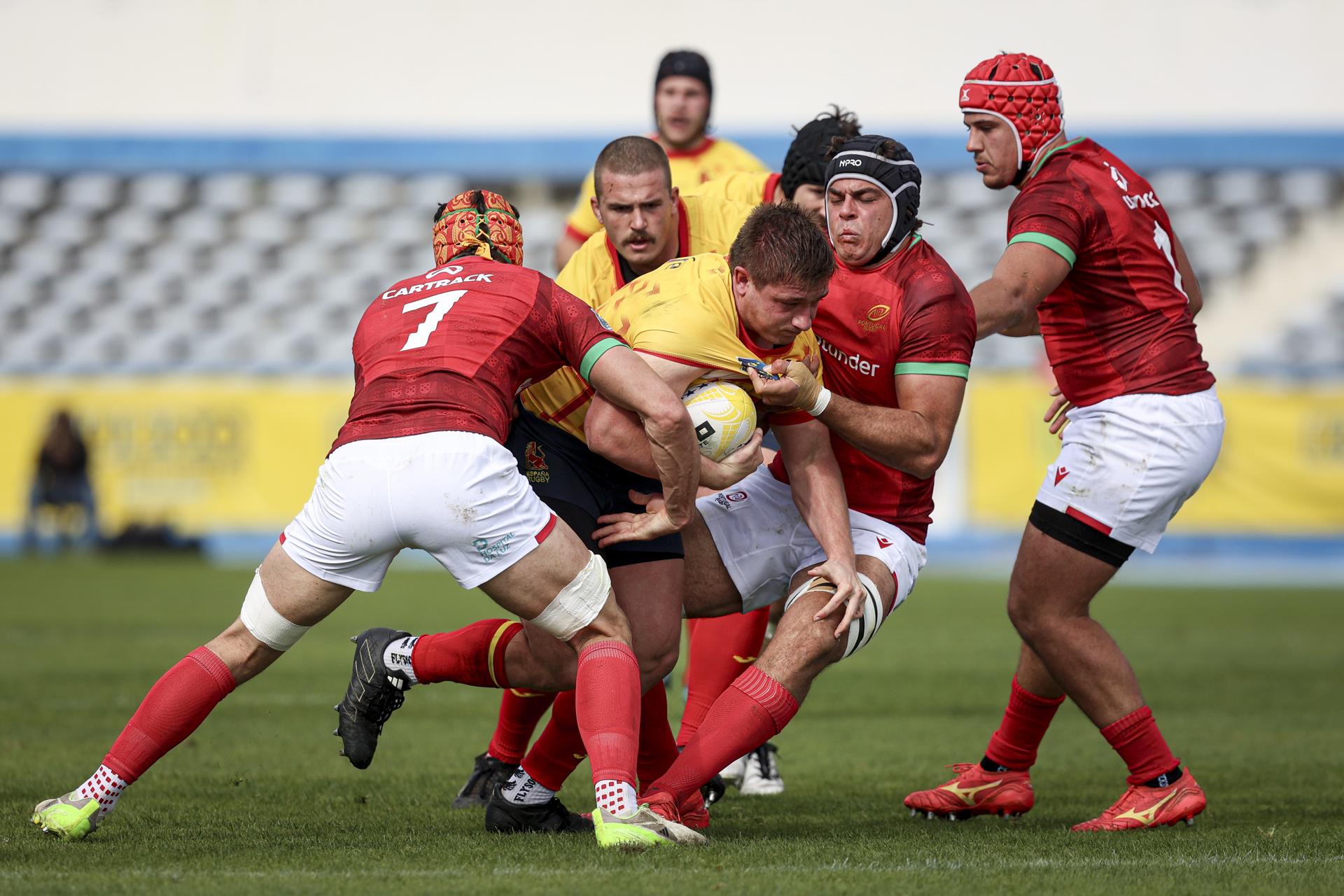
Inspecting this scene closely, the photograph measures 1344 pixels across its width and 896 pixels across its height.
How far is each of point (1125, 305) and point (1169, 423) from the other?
1.38 feet

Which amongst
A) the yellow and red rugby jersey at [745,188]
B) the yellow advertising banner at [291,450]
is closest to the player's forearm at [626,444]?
the yellow and red rugby jersey at [745,188]

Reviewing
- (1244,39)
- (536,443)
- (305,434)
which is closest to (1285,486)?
(1244,39)

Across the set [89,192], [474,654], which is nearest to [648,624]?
[474,654]

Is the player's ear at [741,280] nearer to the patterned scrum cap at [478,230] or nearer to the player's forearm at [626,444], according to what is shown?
the player's forearm at [626,444]

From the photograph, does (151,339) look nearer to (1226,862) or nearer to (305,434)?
(305,434)

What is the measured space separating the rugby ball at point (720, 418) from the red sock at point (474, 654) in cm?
83

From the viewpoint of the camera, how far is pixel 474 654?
4848 mm

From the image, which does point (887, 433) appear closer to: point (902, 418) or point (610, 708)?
point (902, 418)

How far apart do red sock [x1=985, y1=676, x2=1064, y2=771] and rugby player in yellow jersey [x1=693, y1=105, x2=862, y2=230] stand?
1.89 metres

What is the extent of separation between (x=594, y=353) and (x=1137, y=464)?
193 centimetres

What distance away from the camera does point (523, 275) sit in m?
4.54

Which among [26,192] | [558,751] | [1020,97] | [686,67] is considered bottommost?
[558,751]

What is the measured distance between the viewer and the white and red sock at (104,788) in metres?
4.38

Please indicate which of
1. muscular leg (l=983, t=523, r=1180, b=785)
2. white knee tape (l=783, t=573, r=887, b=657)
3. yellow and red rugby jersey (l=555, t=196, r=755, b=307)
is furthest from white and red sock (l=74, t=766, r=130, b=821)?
muscular leg (l=983, t=523, r=1180, b=785)
